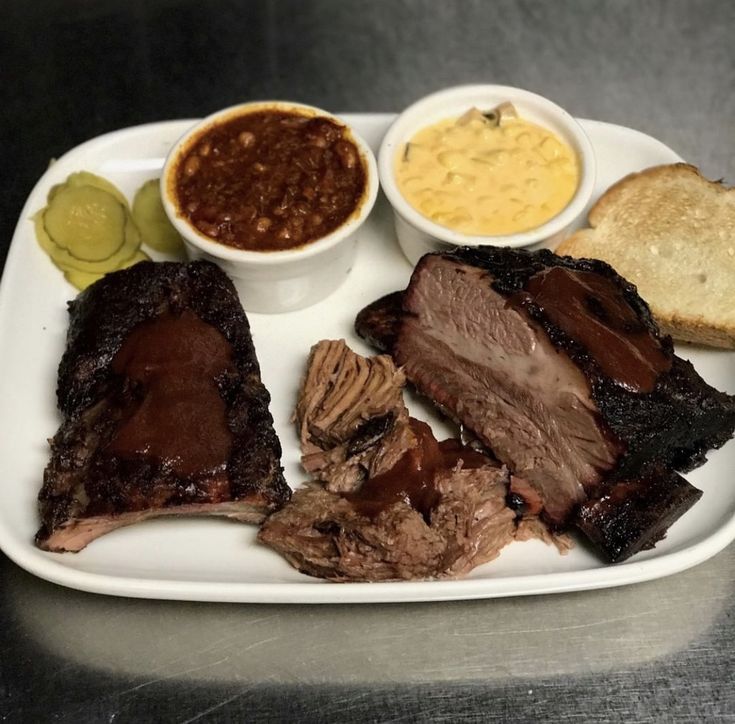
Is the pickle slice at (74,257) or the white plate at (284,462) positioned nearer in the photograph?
the white plate at (284,462)

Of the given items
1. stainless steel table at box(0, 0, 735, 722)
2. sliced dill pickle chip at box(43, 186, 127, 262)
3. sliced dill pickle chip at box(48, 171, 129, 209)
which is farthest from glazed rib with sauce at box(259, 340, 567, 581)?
sliced dill pickle chip at box(48, 171, 129, 209)

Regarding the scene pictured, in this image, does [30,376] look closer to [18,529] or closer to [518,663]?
[18,529]

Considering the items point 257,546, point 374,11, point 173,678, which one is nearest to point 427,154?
point 257,546

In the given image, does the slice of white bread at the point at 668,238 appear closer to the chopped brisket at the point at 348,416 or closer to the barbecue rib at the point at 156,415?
the chopped brisket at the point at 348,416

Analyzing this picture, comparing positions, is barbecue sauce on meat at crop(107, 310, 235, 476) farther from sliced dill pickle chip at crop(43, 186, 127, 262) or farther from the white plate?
sliced dill pickle chip at crop(43, 186, 127, 262)

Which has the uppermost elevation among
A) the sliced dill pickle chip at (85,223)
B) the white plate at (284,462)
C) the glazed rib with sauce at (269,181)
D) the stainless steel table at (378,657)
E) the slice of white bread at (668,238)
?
the glazed rib with sauce at (269,181)

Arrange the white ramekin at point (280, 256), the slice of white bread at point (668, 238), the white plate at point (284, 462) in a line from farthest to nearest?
1. the slice of white bread at point (668, 238)
2. the white ramekin at point (280, 256)
3. the white plate at point (284, 462)

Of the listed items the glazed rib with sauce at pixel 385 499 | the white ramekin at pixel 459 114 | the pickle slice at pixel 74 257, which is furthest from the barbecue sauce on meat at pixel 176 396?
the white ramekin at pixel 459 114
